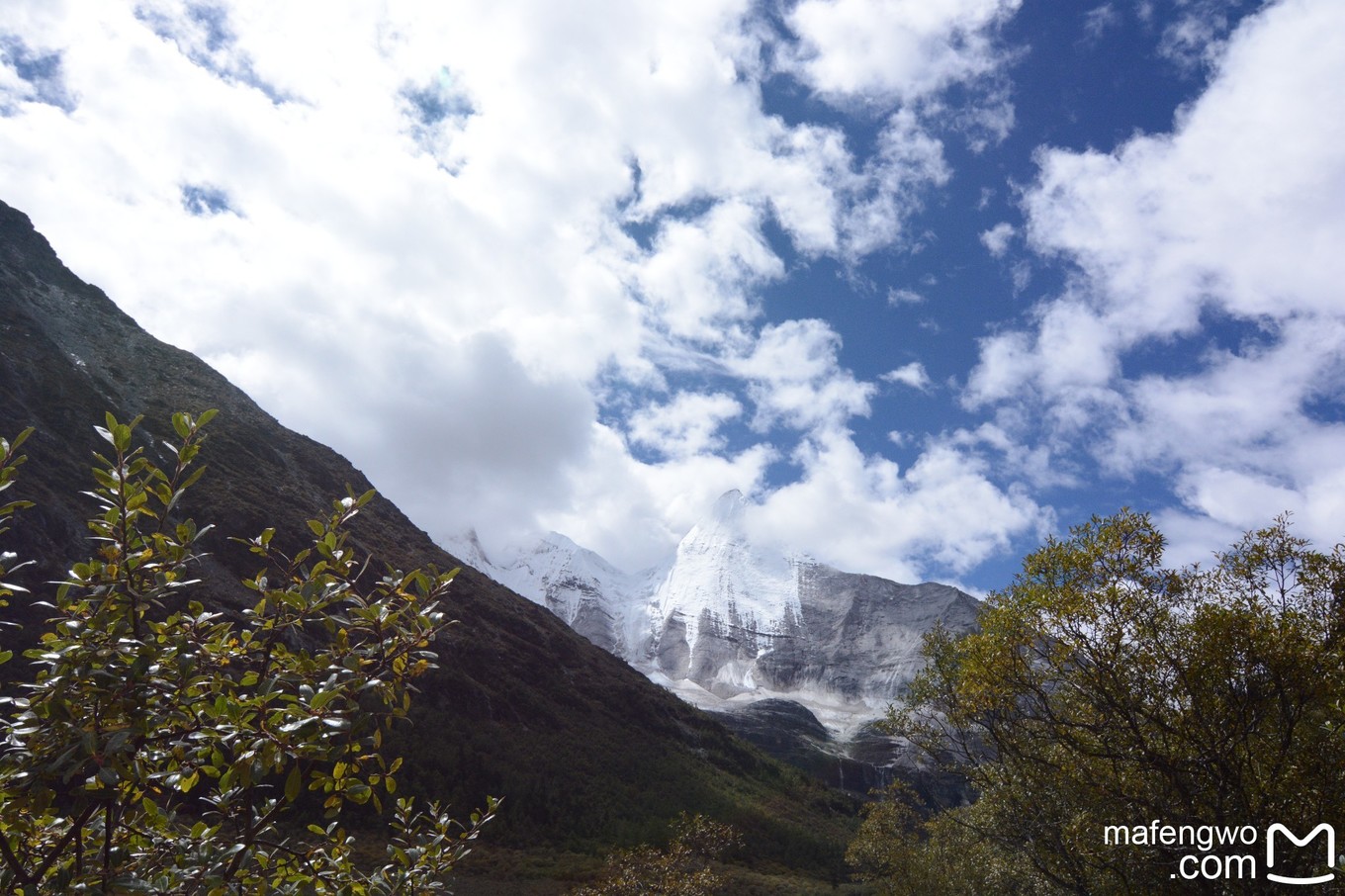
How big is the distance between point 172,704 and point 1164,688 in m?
13.3

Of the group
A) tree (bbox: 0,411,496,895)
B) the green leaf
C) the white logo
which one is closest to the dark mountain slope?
the white logo

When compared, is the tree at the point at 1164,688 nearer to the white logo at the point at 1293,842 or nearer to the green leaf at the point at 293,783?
the white logo at the point at 1293,842

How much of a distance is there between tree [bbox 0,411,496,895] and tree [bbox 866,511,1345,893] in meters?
11.4

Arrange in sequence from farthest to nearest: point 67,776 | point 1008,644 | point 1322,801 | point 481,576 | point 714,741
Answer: point 481,576 → point 714,741 → point 1008,644 → point 1322,801 → point 67,776

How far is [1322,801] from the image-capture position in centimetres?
1020

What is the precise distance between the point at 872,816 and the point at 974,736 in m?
18.3

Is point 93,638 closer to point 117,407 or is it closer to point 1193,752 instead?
point 1193,752

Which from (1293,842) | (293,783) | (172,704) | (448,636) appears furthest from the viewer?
(448,636)

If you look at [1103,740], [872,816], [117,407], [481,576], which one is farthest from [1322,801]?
[481,576]

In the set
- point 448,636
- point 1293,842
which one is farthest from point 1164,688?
point 448,636

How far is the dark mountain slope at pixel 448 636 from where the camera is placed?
176 ft

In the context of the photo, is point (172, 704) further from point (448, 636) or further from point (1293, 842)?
point (448, 636)

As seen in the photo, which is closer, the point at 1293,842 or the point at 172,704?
the point at 172,704

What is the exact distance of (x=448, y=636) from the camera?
55.2 meters
